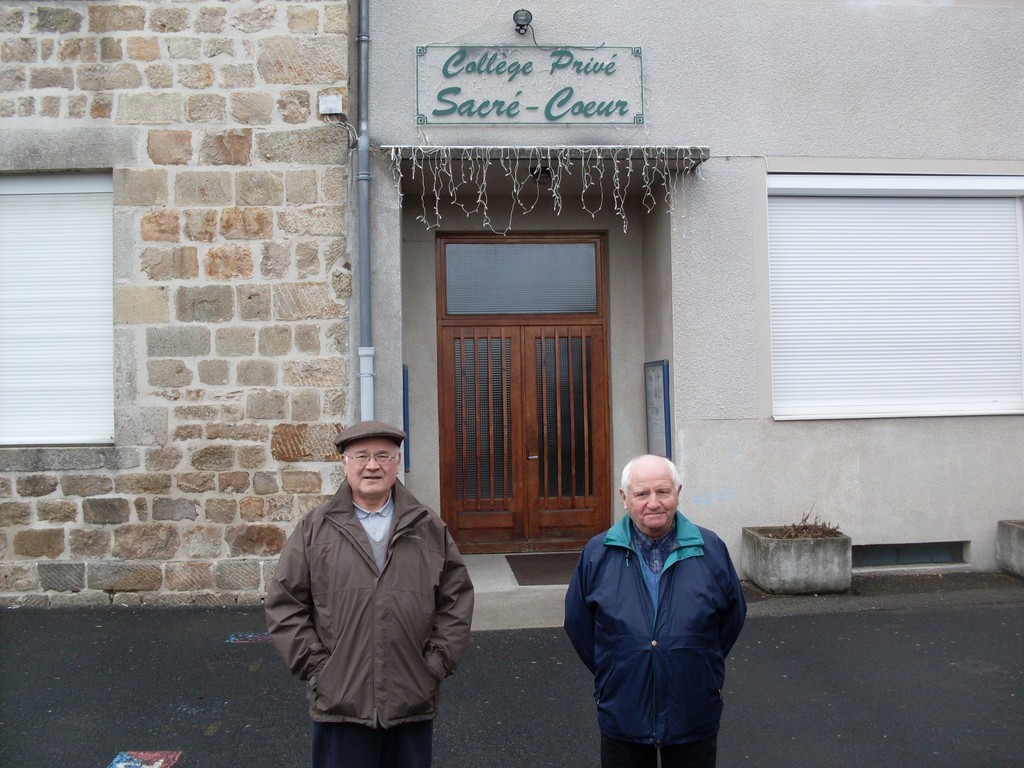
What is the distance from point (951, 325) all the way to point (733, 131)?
2.61 m

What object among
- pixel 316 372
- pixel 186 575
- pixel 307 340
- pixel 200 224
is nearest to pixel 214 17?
pixel 200 224

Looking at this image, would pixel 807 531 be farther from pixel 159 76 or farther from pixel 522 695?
pixel 159 76

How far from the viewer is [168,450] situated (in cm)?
628

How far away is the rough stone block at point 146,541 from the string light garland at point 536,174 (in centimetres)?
321

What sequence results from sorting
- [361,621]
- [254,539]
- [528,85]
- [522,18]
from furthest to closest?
[528,85] < [522,18] < [254,539] < [361,621]

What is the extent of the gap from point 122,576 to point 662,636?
196 inches

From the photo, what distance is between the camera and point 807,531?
657 cm

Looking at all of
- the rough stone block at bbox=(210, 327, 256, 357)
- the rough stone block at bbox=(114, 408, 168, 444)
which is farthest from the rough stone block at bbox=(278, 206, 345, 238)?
the rough stone block at bbox=(114, 408, 168, 444)

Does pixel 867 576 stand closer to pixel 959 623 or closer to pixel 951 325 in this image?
pixel 959 623

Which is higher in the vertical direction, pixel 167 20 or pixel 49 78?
pixel 167 20

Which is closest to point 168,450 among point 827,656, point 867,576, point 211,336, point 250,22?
point 211,336

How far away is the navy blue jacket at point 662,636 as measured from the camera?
102 inches

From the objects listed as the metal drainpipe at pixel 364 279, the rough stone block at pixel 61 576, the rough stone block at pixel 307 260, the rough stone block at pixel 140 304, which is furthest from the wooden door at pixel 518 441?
the rough stone block at pixel 61 576

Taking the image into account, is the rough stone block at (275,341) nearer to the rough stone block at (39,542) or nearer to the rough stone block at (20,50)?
the rough stone block at (39,542)
